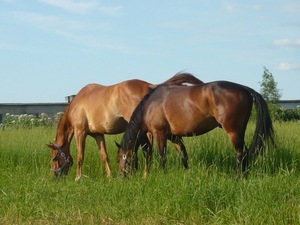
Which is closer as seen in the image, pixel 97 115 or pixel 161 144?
pixel 161 144

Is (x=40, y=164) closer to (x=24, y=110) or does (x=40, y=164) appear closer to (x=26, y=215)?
(x=26, y=215)

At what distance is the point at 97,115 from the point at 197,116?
2.62m

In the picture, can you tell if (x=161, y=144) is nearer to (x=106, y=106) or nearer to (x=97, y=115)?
(x=106, y=106)

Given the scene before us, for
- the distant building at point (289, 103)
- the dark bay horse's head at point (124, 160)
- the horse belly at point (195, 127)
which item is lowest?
the distant building at point (289, 103)

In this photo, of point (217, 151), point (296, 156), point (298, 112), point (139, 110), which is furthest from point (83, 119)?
point (298, 112)

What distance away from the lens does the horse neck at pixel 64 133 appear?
11.1 m

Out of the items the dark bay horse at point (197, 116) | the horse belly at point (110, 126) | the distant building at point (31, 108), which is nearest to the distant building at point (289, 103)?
the distant building at point (31, 108)

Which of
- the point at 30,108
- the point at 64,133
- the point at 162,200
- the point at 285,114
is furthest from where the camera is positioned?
the point at 30,108

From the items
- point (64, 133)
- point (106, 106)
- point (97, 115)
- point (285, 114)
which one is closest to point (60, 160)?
point (64, 133)

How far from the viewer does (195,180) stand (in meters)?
6.86

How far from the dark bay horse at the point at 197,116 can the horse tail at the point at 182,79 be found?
33.3 inches

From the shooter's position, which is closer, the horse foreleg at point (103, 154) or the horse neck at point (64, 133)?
the horse foreleg at point (103, 154)

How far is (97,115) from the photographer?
35.2 ft

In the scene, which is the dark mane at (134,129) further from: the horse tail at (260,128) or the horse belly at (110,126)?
the horse tail at (260,128)
